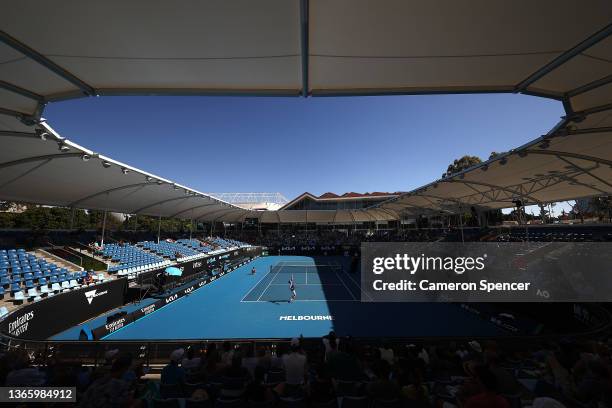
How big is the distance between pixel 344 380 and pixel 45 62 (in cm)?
712

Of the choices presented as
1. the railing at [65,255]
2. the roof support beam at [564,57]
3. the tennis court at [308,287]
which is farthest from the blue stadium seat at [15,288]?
the roof support beam at [564,57]

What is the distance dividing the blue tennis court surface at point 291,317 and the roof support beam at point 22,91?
10.6m

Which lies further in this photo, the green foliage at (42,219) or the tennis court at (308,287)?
the green foliage at (42,219)

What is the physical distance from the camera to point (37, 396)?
4.34 metres

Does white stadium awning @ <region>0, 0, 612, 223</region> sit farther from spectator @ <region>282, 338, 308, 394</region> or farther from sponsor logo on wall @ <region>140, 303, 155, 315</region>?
sponsor logo on wall @ <region>140, 303, 155, 315</region>

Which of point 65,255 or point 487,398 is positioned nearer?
point 487,398

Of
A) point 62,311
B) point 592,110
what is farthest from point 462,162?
point 62,311

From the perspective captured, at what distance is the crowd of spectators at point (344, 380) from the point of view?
12.5 feet

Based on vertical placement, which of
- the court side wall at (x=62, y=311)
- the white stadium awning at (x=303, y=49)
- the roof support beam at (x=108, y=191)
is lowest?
the court side wall at (x=62, y=311)

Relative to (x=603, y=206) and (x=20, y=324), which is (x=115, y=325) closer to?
(x=20, y=324)

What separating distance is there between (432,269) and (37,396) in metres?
20.3

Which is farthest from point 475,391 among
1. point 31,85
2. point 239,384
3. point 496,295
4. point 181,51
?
point 496,295

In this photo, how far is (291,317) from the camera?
48.9 ft

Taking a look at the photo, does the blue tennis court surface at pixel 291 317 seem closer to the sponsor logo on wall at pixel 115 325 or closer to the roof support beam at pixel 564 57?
the sponsor logo on wall at pixel 115 325
